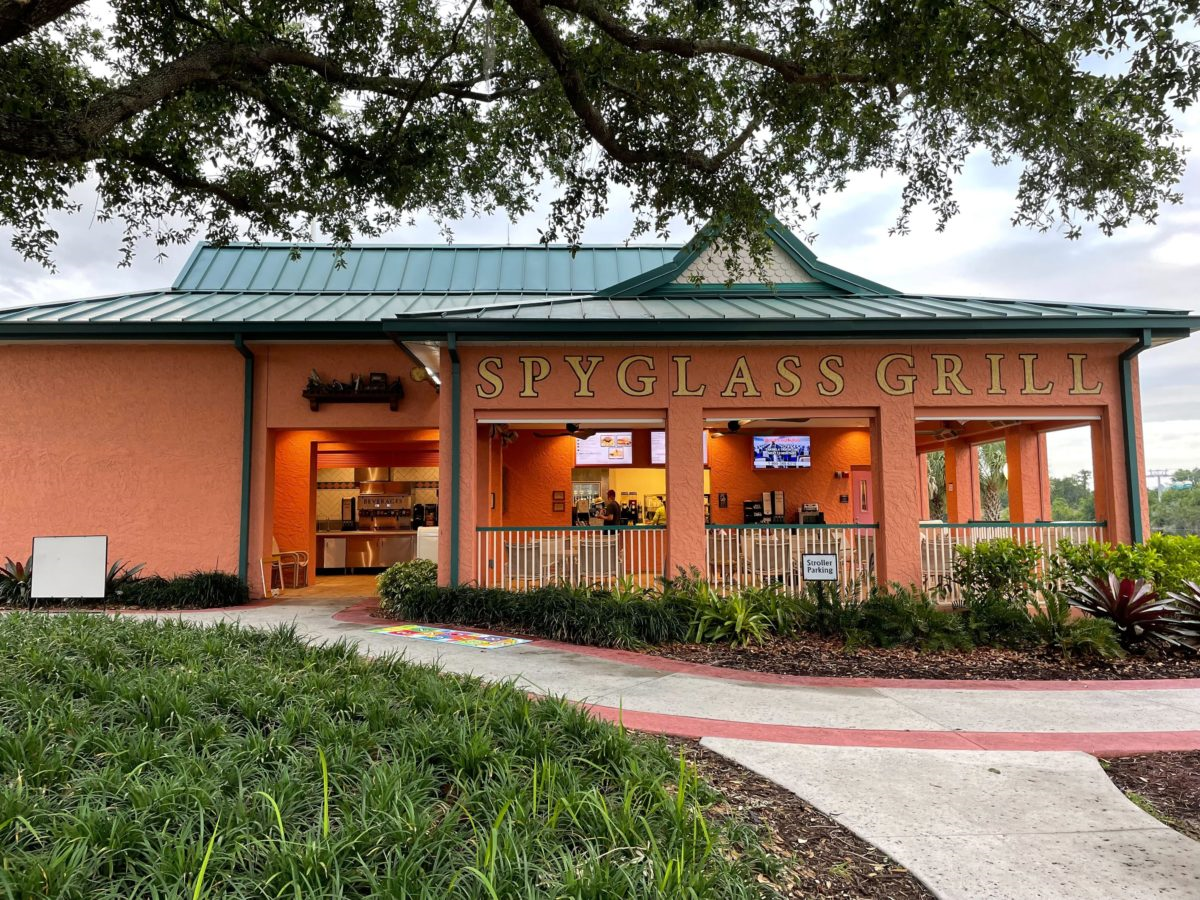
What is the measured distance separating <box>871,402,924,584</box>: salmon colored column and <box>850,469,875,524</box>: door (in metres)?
7.09

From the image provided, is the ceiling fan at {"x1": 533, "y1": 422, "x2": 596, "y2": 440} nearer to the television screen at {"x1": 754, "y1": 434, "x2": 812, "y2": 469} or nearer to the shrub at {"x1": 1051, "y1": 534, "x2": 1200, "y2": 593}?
the television screen at {"x1": 754, "y1": 434, "x2": 812, "y2": 469}

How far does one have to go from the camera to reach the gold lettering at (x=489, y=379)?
1067cm

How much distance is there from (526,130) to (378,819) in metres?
9.08

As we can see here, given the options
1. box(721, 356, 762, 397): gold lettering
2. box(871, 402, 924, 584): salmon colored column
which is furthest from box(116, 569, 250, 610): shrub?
box(871, 402, 924, 584): salmon colored column

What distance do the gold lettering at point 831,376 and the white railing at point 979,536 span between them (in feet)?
7.87

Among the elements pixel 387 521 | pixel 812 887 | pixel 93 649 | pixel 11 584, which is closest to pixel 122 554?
pixel 11 584

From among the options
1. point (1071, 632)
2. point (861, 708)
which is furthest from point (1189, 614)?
point (861, 708)

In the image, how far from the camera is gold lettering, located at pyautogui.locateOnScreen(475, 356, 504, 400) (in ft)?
35.0

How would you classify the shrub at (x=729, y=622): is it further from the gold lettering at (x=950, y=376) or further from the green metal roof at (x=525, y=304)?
the gold lettering at (x=950, y=376)

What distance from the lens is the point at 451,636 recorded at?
9.02 metres

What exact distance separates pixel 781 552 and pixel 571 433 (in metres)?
7.23

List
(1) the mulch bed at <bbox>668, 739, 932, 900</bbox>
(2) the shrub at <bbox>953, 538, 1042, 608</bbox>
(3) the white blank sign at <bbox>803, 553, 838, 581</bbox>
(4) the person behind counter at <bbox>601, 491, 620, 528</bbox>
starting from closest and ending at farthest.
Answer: (1) the mulch bed at <bbox>668, 739, 932, 900</bbox> < (2) the shrub at <bbox>953, 538, 1042, 608</bbox> < (3) the white blank sign at <bbox>803, 553, 838, 581</bbox> < (4) the person behind counter at <bbox>601, 491, 620, 528</bbox>

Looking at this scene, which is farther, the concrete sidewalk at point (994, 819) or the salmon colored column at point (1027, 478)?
the salmon colored column at point (1027, 478)

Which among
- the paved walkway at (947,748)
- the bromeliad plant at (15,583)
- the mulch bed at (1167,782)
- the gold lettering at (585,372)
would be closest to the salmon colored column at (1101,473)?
the paved walkway at (947,748)
